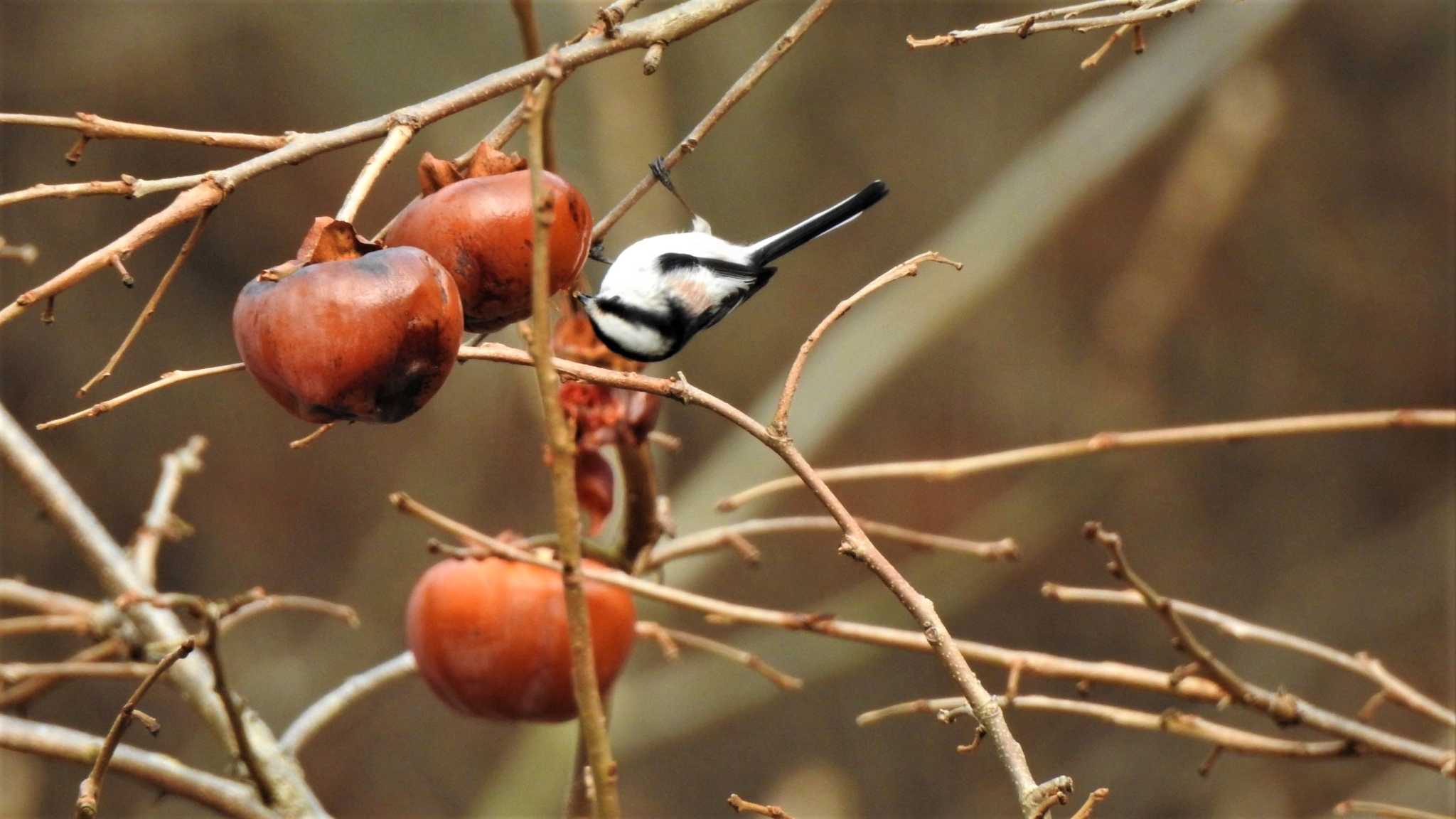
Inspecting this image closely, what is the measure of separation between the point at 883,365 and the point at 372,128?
330 centimetres

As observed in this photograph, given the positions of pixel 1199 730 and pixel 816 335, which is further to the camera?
pixel 1199 730

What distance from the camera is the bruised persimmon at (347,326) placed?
73 centimetres

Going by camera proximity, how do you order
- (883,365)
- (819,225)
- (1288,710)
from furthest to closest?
(883,365) < (819,225) < (1288,710)

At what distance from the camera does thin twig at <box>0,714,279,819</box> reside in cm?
105

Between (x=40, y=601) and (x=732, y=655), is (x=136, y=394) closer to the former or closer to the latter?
(x=732, y=655)

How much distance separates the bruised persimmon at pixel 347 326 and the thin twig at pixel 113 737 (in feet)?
0.48

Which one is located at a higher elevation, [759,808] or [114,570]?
[114,570]

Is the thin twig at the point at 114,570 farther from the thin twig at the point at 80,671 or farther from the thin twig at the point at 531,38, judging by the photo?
the thin twig at the point at 531,38

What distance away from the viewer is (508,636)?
1.13 m

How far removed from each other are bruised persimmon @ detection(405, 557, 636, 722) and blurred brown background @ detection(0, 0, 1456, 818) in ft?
8.70

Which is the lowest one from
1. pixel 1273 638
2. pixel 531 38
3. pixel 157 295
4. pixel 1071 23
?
pixel 1273 638

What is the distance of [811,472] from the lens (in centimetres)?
70

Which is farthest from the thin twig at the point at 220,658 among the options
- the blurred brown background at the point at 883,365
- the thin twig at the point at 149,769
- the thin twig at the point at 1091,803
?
the blurred brown background at the point at 883,365

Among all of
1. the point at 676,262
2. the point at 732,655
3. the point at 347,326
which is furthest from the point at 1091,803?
the point at 676,262
